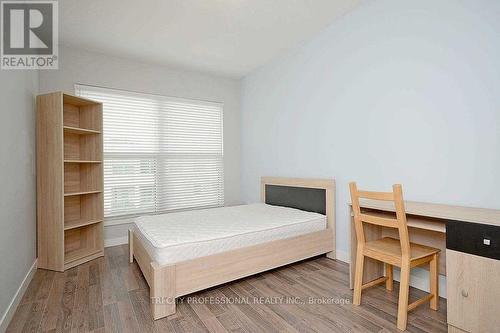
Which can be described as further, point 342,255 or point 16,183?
point 342,255

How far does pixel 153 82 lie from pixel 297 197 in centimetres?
270

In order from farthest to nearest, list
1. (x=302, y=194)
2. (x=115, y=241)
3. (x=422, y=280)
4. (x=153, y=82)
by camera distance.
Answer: (x=153, y=82)
(x=115, y=241)
(x=302, y=194)
(x=422, y=280)

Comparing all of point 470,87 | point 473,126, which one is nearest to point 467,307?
point 473,126

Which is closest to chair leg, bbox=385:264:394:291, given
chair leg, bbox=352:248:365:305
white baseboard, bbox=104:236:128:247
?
chair leg, bbox=352:248:365:305

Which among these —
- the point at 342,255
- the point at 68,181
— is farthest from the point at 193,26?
the point at 342,255

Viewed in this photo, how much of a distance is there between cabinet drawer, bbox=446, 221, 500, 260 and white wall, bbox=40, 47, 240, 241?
11.2 feet

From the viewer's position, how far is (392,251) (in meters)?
1.83

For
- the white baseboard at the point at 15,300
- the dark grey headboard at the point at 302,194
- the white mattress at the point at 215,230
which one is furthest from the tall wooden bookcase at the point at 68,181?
the dark grey headboard at the point at 302,194

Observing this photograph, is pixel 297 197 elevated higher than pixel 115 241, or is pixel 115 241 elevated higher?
pixel 297 197

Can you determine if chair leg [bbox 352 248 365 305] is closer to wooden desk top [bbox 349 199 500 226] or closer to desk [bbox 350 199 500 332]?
wooden desk top [bbox 349 199 500 226]

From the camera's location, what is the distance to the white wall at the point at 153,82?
3246 millimetres

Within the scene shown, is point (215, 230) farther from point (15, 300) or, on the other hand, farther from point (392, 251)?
point (15, 300)

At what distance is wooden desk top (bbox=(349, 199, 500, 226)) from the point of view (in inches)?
59.5

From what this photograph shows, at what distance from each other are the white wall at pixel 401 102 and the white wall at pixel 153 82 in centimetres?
121
